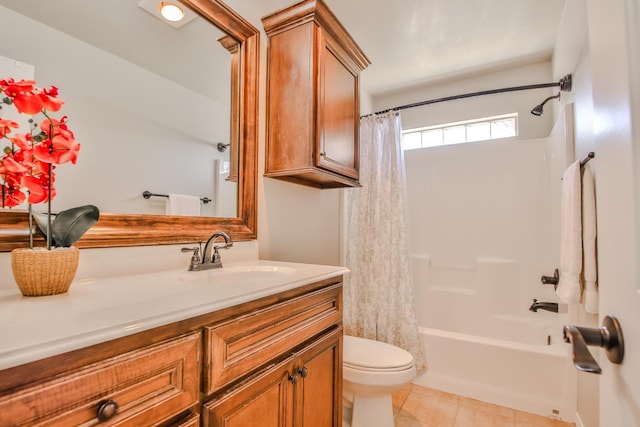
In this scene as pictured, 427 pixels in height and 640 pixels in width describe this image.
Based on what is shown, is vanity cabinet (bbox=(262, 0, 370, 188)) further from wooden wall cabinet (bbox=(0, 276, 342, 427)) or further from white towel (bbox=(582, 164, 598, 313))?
white towel (bbox=(582, 164, 598, 313))

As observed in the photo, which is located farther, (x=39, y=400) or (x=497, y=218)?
(x=497, y=218)

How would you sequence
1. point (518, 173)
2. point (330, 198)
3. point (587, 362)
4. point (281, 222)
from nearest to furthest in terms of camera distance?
1. point (587, 362)
2. point (281, 222)
3. point (330, 198)
4. point (518, 173)

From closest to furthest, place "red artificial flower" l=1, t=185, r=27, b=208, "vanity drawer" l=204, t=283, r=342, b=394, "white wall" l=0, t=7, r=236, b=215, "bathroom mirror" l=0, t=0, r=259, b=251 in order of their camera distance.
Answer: "vanity drawer" l=204, t=283, r=342, b=394, "red artificial flower" l=1, t=185, r=27, b=208, "white wall" l=0, t=7, r=236, b=215, "bathroom mirror" l=0, t=0, r=259, b=251

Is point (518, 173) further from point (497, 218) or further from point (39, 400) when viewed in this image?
point (39, 400)

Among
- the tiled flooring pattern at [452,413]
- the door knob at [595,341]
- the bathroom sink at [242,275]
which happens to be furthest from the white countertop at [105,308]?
the tiled flooring pattern at [452,413]

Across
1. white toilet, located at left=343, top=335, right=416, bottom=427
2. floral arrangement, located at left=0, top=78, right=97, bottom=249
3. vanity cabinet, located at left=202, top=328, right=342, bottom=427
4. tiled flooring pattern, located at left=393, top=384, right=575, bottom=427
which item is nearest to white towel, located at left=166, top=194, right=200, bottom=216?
floral arrangement, located at left=0, top=78, right=97, bottom=249

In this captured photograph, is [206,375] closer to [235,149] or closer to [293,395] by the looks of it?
[293,395]

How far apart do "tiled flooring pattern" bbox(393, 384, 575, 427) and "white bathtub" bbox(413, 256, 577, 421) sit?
2.2 inches

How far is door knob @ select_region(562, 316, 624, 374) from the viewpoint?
1.44 ft

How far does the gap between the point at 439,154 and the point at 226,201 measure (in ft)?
7.16

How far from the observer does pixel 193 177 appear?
1318 millimetres

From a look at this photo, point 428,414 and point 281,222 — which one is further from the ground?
point 281,222

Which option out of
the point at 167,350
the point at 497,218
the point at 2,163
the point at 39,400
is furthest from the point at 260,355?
the point at 497,218

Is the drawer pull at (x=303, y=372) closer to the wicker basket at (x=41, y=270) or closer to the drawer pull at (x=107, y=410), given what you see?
the drawer pull at (x=107, y=410)
